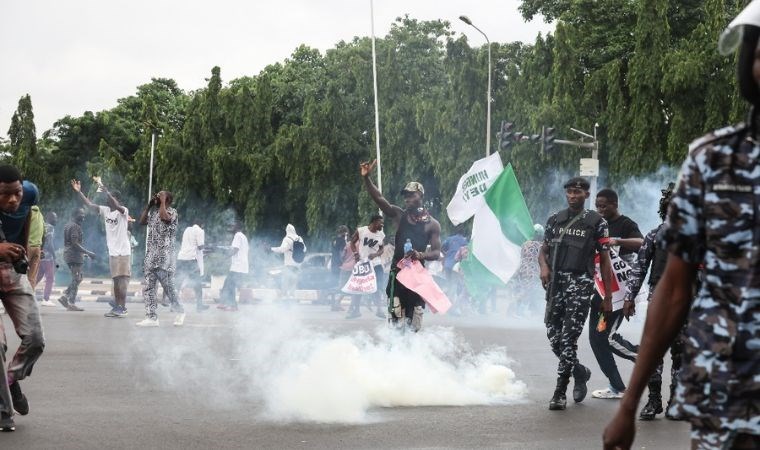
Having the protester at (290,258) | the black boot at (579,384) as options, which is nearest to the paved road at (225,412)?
the black boot at (579,384)

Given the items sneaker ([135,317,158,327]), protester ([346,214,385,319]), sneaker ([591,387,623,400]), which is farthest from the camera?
protester ([346,214,385,319])

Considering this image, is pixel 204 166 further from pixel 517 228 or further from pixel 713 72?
pixel 517 228

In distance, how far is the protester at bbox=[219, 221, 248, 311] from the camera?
Result: 20172 mm

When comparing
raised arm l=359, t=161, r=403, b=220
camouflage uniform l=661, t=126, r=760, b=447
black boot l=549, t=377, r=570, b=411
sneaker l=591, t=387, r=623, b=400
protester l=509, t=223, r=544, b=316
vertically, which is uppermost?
raised arm l=359, t=161, r=403, b=220

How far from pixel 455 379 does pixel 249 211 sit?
4057 centimetres

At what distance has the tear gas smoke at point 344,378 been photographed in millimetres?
7887

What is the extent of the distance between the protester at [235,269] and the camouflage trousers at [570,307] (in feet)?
40.3

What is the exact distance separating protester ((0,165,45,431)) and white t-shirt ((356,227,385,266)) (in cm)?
1204

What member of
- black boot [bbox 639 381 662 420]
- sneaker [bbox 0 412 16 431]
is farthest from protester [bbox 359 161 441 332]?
sneaker [bbox 0 412 16 431]

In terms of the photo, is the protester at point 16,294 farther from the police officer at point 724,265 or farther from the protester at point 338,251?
the protester at point 338,251

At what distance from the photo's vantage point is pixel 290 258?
23.3 meters

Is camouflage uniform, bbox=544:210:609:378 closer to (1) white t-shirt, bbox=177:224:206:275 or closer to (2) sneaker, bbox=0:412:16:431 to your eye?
(2) sneaker, bbox=0:412:16:431

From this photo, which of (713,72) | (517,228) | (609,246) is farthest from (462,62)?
(609,246)

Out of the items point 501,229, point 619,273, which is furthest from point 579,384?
point 501,229
